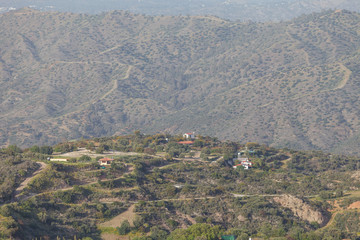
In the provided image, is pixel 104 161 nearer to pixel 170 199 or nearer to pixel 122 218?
pixel 170 199

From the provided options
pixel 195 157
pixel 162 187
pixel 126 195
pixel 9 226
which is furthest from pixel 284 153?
pixel 9 226

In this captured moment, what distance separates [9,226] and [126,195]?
935 inches

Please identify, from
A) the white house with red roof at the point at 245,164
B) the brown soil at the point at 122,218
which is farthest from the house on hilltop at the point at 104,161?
the white house with red roof at the point at 245,164

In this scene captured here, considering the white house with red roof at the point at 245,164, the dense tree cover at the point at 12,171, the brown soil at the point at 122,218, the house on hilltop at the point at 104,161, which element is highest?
the dense tree cover at the point at 12,171

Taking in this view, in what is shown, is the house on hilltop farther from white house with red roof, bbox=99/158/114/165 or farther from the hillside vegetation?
the hillside vegetation

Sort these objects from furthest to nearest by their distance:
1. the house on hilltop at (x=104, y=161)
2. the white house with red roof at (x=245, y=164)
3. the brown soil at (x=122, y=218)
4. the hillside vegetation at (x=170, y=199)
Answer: the white house with red roof at (x=245, y=164), the house on hilltop at (x=104, y=161), the brown soil at (x=122, y=218), the hillside vegetation at (x=170, y=199)

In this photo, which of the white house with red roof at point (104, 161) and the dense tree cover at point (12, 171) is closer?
the dense tree cover at point (12, 171)

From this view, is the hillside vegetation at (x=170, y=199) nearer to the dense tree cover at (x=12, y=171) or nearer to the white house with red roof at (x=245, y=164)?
the dense tree cover at (x=12, y=171)

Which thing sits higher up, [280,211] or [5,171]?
[5,171]

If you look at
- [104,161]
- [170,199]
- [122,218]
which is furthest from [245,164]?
[122,218]

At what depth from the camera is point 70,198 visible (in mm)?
70938

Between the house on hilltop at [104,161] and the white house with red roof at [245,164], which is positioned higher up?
the house on hilltop at [104,161]

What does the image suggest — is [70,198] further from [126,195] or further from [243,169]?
[243,169]

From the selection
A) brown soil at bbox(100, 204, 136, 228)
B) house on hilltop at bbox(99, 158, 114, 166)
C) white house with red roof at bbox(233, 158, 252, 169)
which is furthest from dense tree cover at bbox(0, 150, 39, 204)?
white house with red roof at bbox(233, 158, 252, 169)
